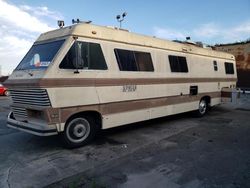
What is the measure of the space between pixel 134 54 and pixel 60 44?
7.50ft

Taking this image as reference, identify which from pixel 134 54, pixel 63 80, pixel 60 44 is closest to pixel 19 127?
pixel 63 80

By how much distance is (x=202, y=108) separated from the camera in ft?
35.7

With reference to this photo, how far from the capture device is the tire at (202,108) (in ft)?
34.9

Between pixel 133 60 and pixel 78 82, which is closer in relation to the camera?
pixel 78 82

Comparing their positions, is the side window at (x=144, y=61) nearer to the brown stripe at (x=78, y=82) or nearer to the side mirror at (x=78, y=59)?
the brown stripe at (x=78, y=82)

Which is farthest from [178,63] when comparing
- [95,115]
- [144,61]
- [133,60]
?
[95,115]

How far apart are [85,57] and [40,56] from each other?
42.9 inches

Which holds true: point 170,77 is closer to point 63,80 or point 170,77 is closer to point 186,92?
point 186,92

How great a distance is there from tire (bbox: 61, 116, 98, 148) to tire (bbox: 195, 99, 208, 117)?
5.34 m

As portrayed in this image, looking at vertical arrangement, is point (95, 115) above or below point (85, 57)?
below

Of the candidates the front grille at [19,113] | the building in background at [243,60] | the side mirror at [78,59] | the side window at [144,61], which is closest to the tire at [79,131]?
the front grille at [19,113]

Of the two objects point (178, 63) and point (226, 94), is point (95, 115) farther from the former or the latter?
point (226, 94)

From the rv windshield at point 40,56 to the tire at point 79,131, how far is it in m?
1.48

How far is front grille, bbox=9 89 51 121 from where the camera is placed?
5672mm
